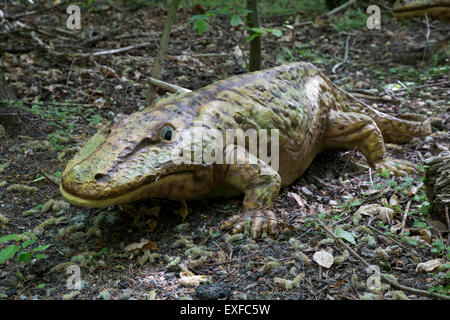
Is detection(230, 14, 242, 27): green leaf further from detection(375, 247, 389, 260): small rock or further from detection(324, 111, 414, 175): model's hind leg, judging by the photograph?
detection(375, 247, 389, 260): small rock

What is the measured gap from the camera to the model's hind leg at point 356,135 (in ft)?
17.3

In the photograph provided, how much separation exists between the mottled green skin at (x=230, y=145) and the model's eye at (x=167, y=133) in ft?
0.11

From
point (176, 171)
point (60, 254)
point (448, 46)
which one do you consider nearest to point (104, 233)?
point (60, 254)

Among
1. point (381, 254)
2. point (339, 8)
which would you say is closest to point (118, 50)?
point (339, 8)

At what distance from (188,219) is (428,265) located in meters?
1.91

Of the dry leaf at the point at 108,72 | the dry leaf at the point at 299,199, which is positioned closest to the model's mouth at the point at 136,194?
the dry leaf at the point at 299,199

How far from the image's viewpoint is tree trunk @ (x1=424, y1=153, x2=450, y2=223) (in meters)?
3.37

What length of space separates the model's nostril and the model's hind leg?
3032 millimetres

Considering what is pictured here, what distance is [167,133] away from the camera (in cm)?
368

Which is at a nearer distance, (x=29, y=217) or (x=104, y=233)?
(x=104, y=233)

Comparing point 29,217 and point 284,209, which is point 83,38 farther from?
point 284,209

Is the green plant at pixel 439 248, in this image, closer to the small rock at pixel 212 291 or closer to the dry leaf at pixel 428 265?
the dry leaf at pixel 428 265

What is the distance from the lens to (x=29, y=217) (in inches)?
154

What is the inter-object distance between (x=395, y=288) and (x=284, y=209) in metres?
1.43
